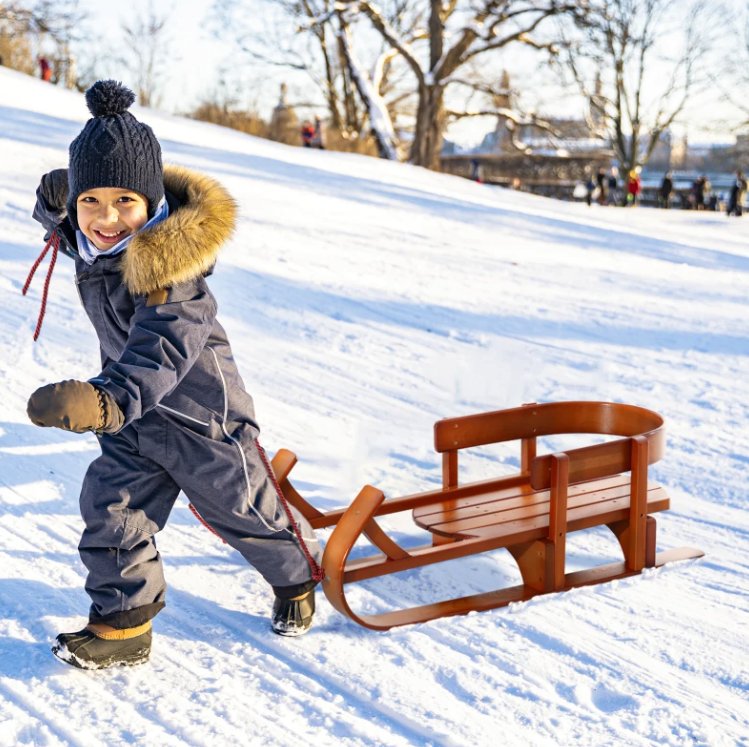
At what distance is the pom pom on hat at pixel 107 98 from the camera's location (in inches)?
83.0

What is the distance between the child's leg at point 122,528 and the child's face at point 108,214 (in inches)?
18.9


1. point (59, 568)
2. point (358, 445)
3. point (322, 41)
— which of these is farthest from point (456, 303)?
point (322, 41)

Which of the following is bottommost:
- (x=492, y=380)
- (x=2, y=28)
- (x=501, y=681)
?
(x=501, y=681)

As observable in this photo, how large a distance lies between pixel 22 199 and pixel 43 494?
4396 millimetres

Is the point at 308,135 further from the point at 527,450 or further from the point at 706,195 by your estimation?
the point at 527,450

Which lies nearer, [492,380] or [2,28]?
[492,380]

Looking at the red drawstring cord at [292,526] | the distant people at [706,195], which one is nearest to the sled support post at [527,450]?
the red drawstring cord at [292,526]

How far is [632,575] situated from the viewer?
9.68 feet

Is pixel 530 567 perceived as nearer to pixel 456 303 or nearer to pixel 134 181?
pixel 134 181

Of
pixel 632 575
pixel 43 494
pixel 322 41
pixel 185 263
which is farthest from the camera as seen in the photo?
pixel 322 41

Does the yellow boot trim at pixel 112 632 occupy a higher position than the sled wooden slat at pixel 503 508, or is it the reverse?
the sled wooden slat at pixel 503 508

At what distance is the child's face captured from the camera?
2.13 metres

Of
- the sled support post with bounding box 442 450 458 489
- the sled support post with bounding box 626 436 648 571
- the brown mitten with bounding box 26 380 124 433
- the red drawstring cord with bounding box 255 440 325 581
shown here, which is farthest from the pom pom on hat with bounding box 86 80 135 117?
the sled support post with bounding box 626 436 648 571

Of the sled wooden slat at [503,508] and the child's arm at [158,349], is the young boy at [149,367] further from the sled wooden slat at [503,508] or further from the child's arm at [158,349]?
the sled wooden slat at [503,508]
